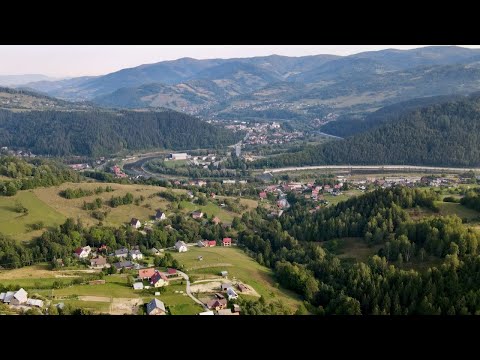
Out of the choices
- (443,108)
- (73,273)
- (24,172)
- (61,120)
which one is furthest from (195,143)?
(73,273)

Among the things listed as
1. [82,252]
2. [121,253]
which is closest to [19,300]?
[82,252]

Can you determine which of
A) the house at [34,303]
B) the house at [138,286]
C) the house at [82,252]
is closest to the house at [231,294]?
the house at [138,286]

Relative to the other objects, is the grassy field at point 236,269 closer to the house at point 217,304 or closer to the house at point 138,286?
the house at point 217,304

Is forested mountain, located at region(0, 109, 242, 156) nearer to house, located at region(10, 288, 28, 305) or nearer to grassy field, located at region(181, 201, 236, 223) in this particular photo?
grassy field, located at region(181, 201, 236, 223)

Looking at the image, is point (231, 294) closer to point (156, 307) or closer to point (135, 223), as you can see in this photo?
point (156, 307)

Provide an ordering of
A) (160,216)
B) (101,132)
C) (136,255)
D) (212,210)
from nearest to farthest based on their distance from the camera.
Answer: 1. (136,255)
2. (160,216)
3. (212,210)
4. (101,132)

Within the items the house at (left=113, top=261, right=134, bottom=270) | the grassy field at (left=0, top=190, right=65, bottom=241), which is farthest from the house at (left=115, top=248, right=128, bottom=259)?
the grassy field at (left=0, top=190, right=65, bottom=241)
